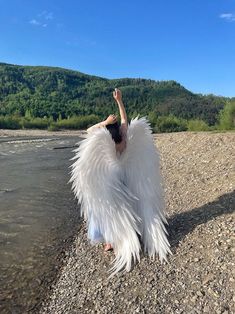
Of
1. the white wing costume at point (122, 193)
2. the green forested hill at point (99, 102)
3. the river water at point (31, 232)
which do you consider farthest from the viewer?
the green forested hill at point (99, 102)

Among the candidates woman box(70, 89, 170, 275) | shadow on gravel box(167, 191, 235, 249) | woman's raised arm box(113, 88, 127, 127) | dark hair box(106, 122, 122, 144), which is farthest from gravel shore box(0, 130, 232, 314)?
woman's raised arm box(113, 88, 127, 127)

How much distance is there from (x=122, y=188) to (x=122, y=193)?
10cm

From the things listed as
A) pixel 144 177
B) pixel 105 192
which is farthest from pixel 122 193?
pixel 144 177

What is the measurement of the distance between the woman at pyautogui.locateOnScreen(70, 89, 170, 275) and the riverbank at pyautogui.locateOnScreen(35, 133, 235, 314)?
34 cm

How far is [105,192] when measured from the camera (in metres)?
7.57

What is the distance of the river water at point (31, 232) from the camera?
738cm

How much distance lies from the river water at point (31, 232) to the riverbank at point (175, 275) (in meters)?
0.42

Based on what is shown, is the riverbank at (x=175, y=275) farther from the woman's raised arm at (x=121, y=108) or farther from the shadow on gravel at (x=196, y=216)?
the woman's raised arm at (x=121, y=108)

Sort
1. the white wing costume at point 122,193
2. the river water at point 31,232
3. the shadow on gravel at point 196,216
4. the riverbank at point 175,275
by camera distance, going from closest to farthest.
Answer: the riverbank at point 175,275
the river water at point 31,232
the white wing costume at point 122,193
the shadow on gravel at point 196,216

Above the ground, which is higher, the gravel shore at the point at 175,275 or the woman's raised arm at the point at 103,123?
the woman's raised arm at the point at 103,123

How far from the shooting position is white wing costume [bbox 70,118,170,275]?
754 cm

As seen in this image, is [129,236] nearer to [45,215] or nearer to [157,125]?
[45,215]

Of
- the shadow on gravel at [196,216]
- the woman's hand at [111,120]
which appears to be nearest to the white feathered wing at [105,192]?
the woman's hand at [111,120]

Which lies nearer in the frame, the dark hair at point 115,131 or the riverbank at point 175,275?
the riverbank at point 175,275
